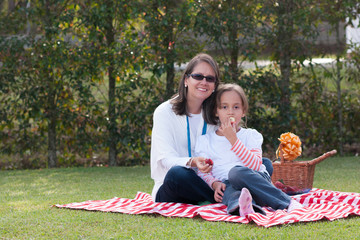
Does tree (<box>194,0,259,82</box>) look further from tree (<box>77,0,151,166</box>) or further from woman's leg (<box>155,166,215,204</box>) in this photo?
woman's leg (<box>155,166,215,204</box>)

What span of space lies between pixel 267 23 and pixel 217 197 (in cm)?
425

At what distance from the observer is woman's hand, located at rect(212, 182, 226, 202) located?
11.7 ft

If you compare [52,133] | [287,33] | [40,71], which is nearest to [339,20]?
[287,33]

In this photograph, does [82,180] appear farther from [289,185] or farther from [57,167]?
[289,185]

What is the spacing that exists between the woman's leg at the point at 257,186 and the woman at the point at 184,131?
0.34 meters

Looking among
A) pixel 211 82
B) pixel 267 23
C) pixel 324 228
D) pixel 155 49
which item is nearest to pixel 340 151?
pixel 267 23

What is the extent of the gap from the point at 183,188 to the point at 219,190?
0.26 meters

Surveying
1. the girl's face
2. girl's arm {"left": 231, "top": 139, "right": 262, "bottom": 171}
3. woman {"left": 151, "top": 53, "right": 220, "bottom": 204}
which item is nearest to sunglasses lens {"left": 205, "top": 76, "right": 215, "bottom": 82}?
woman {"left": 151, "top": 53, "right": 220, "bottom": 204}

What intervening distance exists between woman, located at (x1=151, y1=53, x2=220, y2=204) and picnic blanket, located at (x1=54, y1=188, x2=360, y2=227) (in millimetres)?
117

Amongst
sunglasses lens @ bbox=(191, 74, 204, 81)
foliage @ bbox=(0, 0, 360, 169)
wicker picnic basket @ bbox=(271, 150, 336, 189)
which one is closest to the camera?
sunglasses lens @ bbox=(191, 74, 204, 81)

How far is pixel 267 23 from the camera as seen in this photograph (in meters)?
7.29

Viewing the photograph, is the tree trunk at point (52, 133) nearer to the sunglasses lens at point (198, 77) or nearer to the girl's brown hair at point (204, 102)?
the girl's brown hair at point (204, 102)

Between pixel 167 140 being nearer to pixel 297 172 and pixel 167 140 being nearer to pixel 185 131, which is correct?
pixel 185 131

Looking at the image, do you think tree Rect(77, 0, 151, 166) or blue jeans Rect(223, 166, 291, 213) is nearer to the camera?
blue jeans Rect(223, 166, 291, 213)
